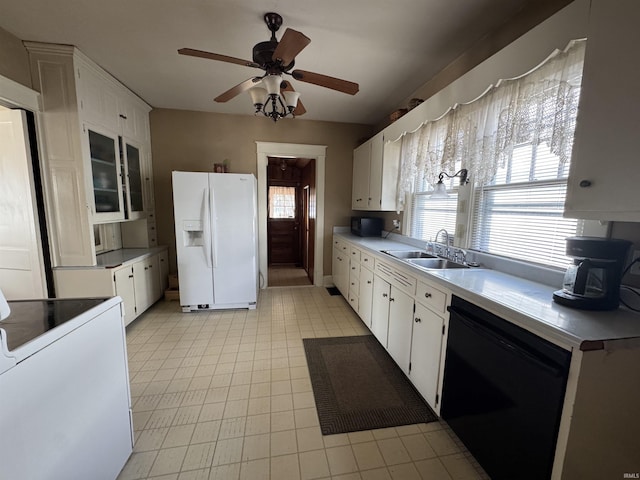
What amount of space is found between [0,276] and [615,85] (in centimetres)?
437

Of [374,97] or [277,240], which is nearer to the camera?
[374,97]

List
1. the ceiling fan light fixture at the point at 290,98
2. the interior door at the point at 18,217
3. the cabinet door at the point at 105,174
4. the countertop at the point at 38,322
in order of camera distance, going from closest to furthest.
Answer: the countertop at the point at 38,322, the ceiling fan light fixture at the point at 290,98, the interior door at the point at 18,217, the cabinet door at the point at 105,174

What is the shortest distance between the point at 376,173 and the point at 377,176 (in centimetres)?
6

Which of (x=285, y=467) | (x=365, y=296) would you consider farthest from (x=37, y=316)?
(x=365, y=296)

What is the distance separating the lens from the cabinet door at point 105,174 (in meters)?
2.70

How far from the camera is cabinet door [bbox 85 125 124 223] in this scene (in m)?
2.70

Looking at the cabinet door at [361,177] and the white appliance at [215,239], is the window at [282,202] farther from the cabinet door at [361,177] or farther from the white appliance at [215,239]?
the white appliance at [215,239]

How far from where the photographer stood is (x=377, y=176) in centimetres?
338

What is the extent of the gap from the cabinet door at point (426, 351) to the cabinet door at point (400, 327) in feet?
0.24

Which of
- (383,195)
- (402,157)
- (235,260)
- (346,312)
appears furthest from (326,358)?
(402,157)

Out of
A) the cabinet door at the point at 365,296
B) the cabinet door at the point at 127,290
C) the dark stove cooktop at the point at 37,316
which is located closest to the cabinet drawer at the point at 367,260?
the cabinet door at the point at 365,296

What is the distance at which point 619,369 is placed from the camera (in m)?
1.00

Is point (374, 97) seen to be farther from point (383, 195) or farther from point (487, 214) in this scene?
point (487, 214)

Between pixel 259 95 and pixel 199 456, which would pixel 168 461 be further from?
pixel 259 95
